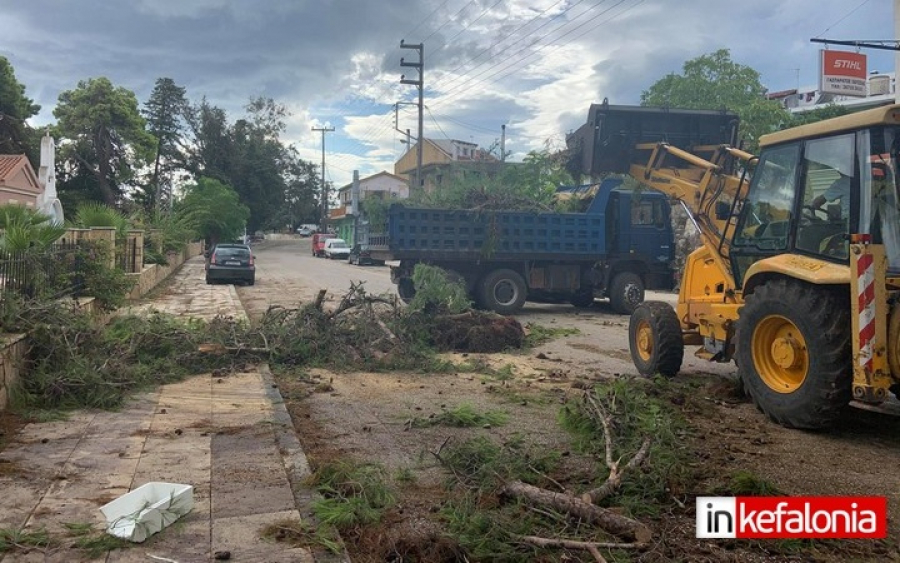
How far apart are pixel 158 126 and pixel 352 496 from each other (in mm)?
61657

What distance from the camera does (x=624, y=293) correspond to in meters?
16.7

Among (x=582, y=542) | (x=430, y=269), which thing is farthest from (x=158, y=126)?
(x=582, y=542)

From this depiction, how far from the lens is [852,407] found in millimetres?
7055

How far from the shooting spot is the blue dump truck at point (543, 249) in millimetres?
15602

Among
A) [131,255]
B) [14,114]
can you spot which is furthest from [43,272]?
[14,114]

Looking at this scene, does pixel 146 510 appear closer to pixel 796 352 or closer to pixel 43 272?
pixel 796 352

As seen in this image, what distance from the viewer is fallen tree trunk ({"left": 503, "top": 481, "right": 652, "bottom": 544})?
3891 mm

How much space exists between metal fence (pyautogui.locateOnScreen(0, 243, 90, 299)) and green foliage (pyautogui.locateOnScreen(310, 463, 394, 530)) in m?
4.70

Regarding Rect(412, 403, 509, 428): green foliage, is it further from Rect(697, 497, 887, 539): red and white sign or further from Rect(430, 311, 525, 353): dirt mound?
Rect(430, 311, 525, 353): dirt mound

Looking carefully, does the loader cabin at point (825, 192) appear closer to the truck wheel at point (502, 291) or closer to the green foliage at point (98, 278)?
the truck wheel at point (502, 291)

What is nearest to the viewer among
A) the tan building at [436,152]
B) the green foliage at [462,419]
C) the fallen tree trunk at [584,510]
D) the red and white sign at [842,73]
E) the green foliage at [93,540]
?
the green foliage at [93,540]

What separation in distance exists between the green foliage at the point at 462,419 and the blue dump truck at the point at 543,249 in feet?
28.9

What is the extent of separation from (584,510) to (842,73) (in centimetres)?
2670

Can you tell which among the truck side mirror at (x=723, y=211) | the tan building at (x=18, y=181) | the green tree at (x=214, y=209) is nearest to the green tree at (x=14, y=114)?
the tan building at (x=18, y=181)
